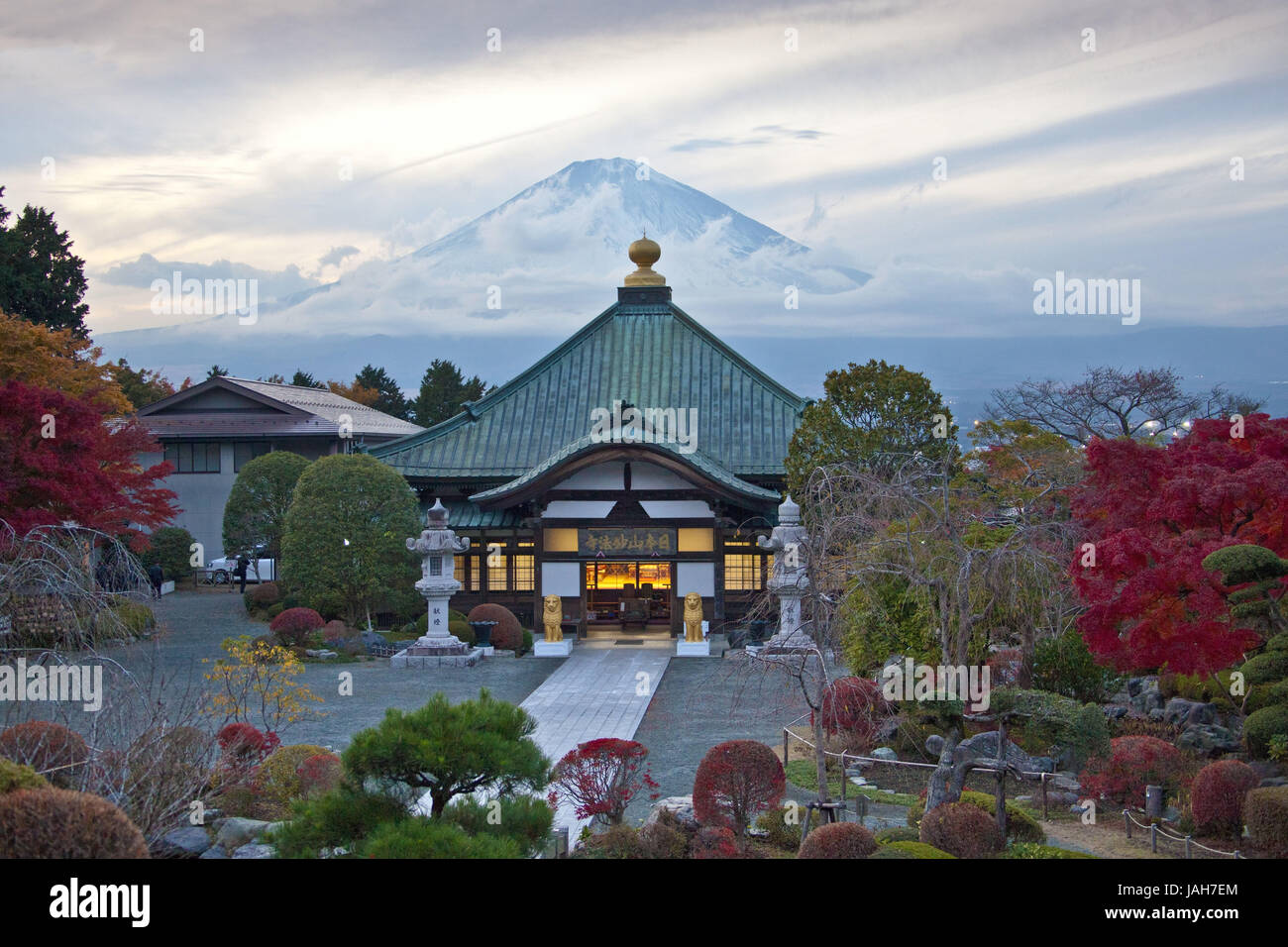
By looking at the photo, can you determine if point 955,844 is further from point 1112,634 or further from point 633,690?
point 633,690

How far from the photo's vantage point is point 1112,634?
15.2 m

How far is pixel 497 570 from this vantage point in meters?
30.1

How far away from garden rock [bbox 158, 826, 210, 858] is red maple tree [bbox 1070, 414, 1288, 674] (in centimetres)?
1118

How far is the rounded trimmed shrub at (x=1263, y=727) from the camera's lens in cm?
1335

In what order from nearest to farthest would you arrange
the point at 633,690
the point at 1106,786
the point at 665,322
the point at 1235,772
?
the point at 1235,772, the point at 1106,786, the point at 633,690, the point at 665,322

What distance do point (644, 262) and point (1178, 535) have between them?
881 inches

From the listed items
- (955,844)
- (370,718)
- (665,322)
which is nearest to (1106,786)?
(955,844)

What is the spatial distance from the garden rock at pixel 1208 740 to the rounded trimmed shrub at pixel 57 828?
1306 cm

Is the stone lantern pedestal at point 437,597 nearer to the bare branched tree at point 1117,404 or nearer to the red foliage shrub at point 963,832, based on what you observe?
the red foliage shrub at point 963,832

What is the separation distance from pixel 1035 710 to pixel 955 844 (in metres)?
4.93

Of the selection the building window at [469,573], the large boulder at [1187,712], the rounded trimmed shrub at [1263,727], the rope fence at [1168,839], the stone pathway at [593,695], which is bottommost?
the stone pathway at [593,695]

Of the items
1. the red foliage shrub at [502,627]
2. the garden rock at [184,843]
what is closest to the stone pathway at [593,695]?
the red foliage shrub at [502,627]

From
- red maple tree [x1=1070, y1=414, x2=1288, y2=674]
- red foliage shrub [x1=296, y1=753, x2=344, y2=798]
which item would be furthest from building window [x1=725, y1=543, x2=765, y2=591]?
red foliage shrub [x1=296, y1=753, x2=344, y2=798]

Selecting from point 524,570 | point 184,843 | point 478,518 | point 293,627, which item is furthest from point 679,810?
point 478,518
